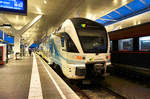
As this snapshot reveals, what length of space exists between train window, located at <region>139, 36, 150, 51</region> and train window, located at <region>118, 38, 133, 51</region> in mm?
597

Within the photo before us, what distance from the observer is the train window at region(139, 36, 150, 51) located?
5984 millimetres

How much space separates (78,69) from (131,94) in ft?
7.76

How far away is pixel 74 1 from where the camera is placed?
10.1 metres

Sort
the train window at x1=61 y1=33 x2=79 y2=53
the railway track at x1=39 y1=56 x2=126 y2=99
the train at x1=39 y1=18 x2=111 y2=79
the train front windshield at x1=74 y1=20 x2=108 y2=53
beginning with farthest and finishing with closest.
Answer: the train front windshield at x1=74 y1=20 x2=108 y2=53, the train window at x1=61 y1=33 x2=79 y2=53, the train at x1=39 y1=18 x2=111 y2=79, the railway track at x1=39 y1=56 x2=126 y2=99

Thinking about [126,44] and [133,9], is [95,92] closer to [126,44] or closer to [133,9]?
[126,44]

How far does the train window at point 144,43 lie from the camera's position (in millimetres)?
5984

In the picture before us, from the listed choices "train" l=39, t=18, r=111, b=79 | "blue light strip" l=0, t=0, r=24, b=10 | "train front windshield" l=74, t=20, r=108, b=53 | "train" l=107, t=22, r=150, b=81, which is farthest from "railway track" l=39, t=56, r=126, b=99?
"blue light strip" l=0, t=0, r=24, b=10

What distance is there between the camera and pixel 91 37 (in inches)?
227

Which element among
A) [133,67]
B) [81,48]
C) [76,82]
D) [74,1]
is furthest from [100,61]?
[74,1]

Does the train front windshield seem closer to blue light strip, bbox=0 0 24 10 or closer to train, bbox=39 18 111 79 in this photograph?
train, bbox=39 18 111 79

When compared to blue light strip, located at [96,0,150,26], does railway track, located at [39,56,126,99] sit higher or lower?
lower

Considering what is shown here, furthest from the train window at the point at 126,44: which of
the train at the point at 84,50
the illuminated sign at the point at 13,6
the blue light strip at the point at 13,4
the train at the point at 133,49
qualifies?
the blue light strip at the point at 13,4

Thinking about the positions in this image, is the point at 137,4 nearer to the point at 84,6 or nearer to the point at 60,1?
the point at 84,6

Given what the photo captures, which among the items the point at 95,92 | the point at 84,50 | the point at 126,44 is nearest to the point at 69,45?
the point at 84,50
